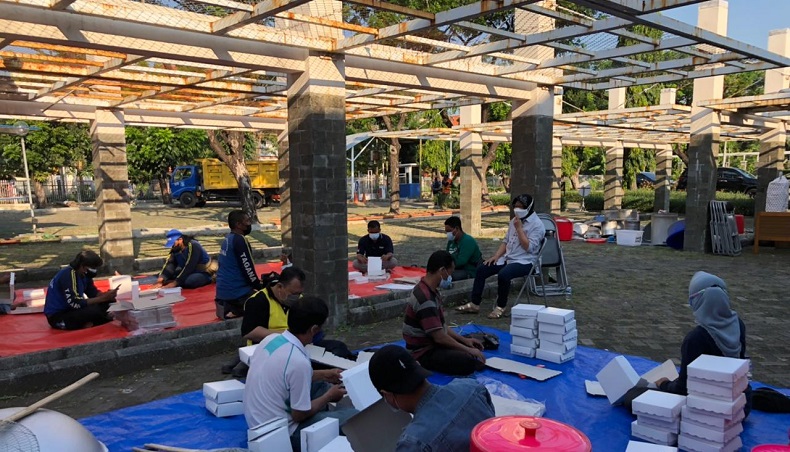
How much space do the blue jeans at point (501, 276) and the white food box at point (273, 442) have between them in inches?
180

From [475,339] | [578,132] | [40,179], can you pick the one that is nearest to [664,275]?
[475,339]

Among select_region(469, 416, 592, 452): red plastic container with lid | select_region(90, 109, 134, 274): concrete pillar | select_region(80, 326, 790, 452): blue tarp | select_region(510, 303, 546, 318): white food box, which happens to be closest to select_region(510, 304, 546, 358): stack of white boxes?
select_region(510, 303, 546, 318): white food box

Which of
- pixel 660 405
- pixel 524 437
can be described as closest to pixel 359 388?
pixel 524 437

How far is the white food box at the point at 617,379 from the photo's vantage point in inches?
169

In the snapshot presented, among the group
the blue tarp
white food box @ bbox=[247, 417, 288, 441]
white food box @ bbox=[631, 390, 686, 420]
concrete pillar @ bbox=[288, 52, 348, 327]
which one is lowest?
the blue tarp

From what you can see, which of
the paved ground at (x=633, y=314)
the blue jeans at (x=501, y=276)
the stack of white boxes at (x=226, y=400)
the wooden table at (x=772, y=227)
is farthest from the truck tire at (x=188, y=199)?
the stack of white boxes at (x=226, y=400)

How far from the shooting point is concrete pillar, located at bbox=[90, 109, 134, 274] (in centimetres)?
1067

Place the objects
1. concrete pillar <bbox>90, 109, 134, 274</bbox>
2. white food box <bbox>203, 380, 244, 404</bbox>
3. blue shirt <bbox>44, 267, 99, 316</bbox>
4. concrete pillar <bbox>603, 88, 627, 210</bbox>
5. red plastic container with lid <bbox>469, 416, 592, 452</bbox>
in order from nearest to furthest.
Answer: red plastic container with lid <bbox>469, 416, 592, 452</bbox> < white food box <bbox>203, 380, 244, 404</bbox> < blue shirt <bbox>44, 267, 99, 316</bbox> < concrete pillar <bbox>90, 109, 134, 274</bbox> < concrete pillar <bbox>603, 88, 627, 210</bbox>

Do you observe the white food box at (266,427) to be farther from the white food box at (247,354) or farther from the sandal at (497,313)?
the sandal at (497,313)

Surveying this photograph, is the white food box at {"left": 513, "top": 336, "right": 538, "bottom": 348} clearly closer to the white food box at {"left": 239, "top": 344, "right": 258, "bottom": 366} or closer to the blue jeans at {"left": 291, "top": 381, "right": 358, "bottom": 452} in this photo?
the blue jeans at {"left": 291, "top": 381, "right": 358, "bottom": 452}

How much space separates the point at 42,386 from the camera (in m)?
5.04

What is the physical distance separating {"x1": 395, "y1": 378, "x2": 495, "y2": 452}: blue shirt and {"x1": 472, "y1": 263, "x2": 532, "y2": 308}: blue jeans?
4.74 meters

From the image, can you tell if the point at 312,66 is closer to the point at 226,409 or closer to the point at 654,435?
the point at 226,409

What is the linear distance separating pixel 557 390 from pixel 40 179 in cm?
3223
